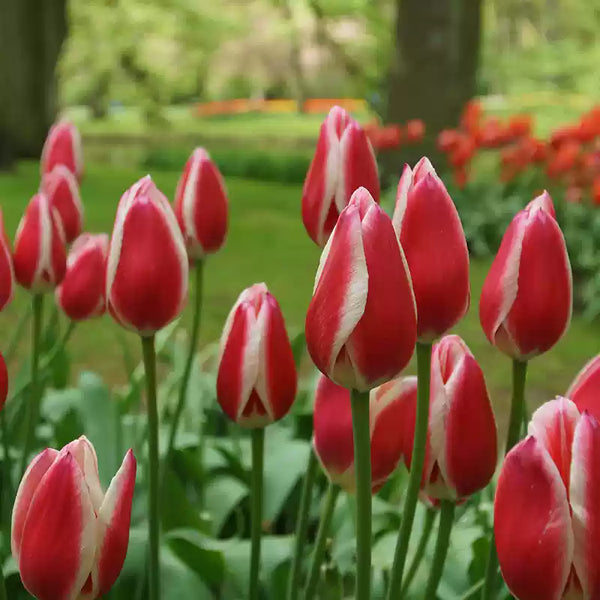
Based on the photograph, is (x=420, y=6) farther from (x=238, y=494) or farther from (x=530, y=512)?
(x=530, y=512)

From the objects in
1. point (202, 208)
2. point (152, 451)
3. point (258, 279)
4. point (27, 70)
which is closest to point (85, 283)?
point (202, 208)

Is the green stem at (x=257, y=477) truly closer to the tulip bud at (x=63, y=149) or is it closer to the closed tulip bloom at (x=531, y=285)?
the closed tulip bloom at (x=531, y=285)

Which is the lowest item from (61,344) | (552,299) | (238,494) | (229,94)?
(229,94)

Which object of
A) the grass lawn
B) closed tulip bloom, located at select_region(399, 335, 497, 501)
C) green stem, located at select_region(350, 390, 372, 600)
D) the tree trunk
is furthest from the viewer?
the tree trunk

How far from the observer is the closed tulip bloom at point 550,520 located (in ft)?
2.09

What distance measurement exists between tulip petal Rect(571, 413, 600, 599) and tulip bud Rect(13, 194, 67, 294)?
0.78 m

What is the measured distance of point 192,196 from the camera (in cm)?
Result: 121

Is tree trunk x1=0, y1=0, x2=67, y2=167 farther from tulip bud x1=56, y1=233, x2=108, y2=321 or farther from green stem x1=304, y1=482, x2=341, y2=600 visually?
green stem x1=304, y1=482, x2=341, y2=600

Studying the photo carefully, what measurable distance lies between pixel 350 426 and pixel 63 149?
2.87 ft

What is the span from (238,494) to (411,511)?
936mm

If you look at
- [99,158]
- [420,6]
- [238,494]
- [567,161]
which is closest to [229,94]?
[99,158]

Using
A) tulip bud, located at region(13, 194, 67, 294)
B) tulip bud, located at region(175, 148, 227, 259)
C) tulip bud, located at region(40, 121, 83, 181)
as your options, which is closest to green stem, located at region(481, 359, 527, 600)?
tulip bud, located at region(175, 148, 227, 259)

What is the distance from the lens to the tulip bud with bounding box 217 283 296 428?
3.15ft

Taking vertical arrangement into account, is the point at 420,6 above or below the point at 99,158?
above
